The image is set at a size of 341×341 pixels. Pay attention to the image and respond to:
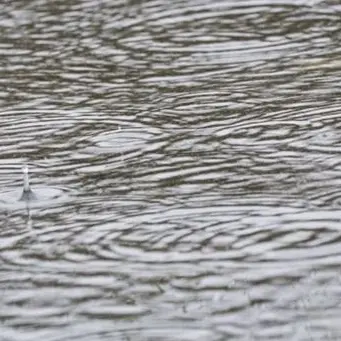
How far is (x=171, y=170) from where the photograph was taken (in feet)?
16.1

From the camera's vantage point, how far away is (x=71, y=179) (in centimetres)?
491

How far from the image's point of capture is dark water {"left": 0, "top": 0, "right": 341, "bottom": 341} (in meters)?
3.71

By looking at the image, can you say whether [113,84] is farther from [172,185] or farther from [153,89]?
[172,185]

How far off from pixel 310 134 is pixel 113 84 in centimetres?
125

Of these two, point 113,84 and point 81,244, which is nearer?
point 81,244

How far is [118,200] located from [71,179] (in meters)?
0.35

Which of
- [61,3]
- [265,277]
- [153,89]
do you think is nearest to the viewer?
[265,277]

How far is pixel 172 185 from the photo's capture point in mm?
4750

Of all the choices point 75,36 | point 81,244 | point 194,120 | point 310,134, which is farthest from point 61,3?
point 81,244

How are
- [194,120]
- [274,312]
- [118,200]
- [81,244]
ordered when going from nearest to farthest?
[274,312] < [81,244] < [118,200] < [194,120]

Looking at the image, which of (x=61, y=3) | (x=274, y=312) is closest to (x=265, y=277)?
(x=274, y=312)

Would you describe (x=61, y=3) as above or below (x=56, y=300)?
below

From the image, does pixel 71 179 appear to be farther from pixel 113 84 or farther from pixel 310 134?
pixel 113 84

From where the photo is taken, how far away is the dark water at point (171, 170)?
12.2ft
